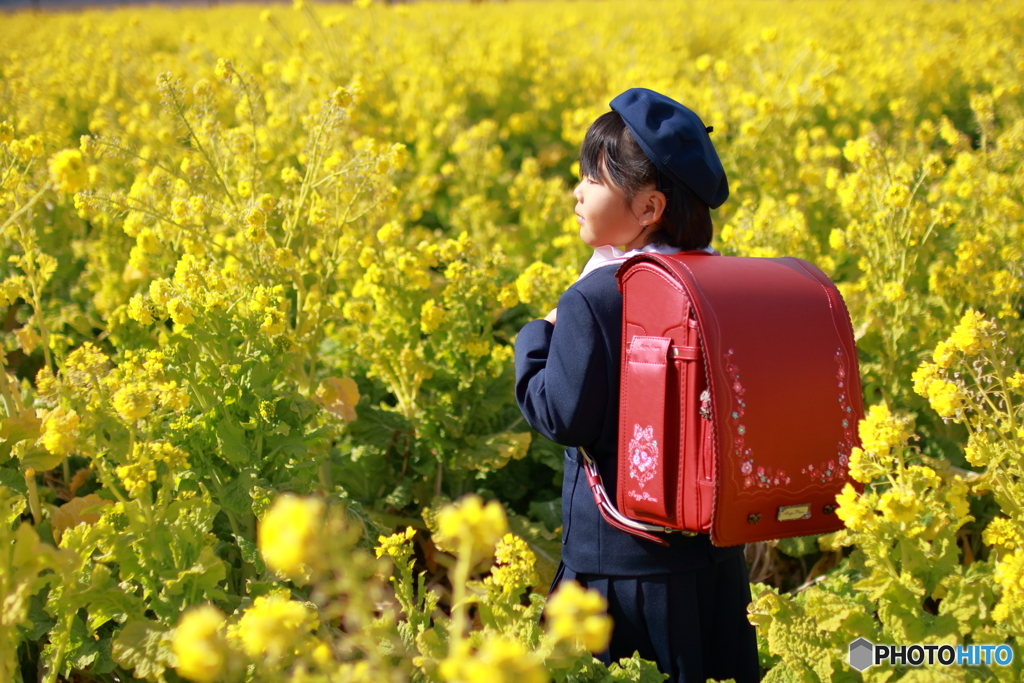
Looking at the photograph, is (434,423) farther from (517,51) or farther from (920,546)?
(517,51)

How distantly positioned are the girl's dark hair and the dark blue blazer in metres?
0.19

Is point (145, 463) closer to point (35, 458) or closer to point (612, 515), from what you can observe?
point (35, 458)

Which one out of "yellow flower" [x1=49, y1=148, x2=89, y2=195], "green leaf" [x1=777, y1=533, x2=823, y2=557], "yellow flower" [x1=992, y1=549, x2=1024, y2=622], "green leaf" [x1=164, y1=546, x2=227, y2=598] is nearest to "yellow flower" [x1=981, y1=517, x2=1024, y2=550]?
"yellow flower" [x1=992, y1=549, x2=1024, y2=622]

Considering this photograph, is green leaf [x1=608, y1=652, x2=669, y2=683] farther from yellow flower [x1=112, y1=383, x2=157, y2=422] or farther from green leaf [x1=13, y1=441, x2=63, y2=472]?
green leaf [x1=13, y1=441, x2=63, y2=472]

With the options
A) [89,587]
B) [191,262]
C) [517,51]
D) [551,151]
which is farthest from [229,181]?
[517,51]

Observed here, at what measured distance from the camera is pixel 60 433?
1705mm

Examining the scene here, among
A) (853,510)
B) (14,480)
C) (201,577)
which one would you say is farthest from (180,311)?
(853,510)

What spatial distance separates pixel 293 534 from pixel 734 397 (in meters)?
0.89

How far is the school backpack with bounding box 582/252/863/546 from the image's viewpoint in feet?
4.90

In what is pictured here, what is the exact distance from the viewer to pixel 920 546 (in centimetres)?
161

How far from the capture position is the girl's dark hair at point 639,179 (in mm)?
1785

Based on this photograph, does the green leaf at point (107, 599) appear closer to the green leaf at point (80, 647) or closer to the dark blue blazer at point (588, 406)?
the green leaf at point (80, 647)

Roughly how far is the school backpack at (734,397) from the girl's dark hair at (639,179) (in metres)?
0.21

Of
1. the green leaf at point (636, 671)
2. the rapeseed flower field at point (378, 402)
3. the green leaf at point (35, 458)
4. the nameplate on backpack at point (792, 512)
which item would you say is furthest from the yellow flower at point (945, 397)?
the green leaf at point (35, 458)
